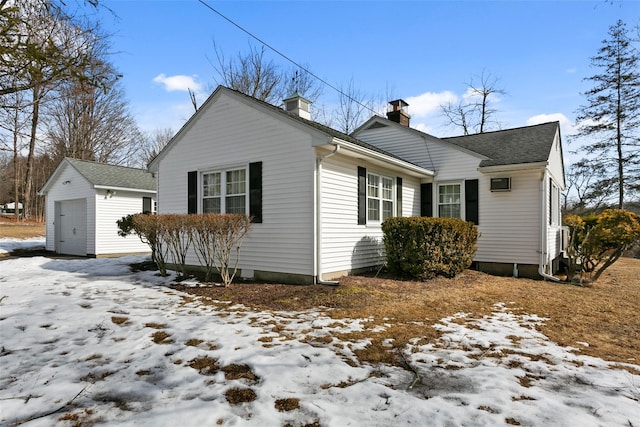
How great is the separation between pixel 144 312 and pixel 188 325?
1162 millimetres

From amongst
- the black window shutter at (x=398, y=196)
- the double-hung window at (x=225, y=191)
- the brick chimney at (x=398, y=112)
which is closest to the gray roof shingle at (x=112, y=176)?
the double-hung window at (x=225, y=191)

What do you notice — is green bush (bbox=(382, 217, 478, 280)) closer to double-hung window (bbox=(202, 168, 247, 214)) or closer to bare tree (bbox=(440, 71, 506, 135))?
double-hung window (bbox=(202, 168, 247, 214))

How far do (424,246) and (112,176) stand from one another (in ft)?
43.8

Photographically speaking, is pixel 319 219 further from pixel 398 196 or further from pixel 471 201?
pixel 471 201

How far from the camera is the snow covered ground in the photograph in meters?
2.41

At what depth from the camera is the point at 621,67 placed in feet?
64.2

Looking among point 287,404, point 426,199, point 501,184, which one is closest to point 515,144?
point 501,184

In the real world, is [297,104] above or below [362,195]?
above

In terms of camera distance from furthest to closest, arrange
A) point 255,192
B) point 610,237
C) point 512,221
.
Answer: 1. point 512,221
2. point 610,237
3. point 255,192

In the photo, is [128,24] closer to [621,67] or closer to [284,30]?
[284,30]

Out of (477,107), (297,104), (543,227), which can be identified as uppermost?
(477,107)

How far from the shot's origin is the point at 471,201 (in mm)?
10172

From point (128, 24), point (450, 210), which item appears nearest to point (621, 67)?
point (450, 210)

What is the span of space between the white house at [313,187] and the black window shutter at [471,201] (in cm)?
3
